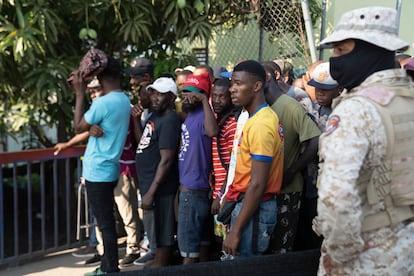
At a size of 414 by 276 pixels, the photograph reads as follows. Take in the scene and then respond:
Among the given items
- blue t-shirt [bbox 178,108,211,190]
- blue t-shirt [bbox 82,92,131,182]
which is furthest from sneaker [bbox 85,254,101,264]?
blue t-shirt [bbox 178,108,211,190]

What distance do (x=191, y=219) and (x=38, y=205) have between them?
5666 millimetres

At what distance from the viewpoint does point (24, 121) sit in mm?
5832

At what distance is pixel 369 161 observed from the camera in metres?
1.84

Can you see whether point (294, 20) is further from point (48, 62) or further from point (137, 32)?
point (48, 62)

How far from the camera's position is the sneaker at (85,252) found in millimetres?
4918

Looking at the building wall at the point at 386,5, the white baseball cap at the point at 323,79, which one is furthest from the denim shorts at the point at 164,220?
the building wall at the point at 386,5

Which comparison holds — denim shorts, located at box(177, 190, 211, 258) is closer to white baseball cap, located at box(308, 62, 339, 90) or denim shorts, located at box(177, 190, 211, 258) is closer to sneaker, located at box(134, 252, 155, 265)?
sneaker, located at box(134, 252, 155, 265)

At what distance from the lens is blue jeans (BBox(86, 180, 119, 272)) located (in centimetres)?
381

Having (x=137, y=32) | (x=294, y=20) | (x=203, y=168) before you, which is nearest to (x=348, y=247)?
(x=203, y=168)

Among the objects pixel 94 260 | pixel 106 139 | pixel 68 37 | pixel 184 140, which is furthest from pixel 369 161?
pixel 68 37

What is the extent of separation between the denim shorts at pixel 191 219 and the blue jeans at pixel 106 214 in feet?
2.03

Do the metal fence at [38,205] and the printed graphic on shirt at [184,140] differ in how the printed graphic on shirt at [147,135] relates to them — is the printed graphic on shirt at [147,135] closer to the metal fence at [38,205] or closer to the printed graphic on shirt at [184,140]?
the printed graphic on shirt at [184,140]

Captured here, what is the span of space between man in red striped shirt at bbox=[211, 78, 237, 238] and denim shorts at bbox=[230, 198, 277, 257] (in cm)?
63

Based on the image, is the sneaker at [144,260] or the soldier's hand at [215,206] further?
the sneaker at [144,260]
